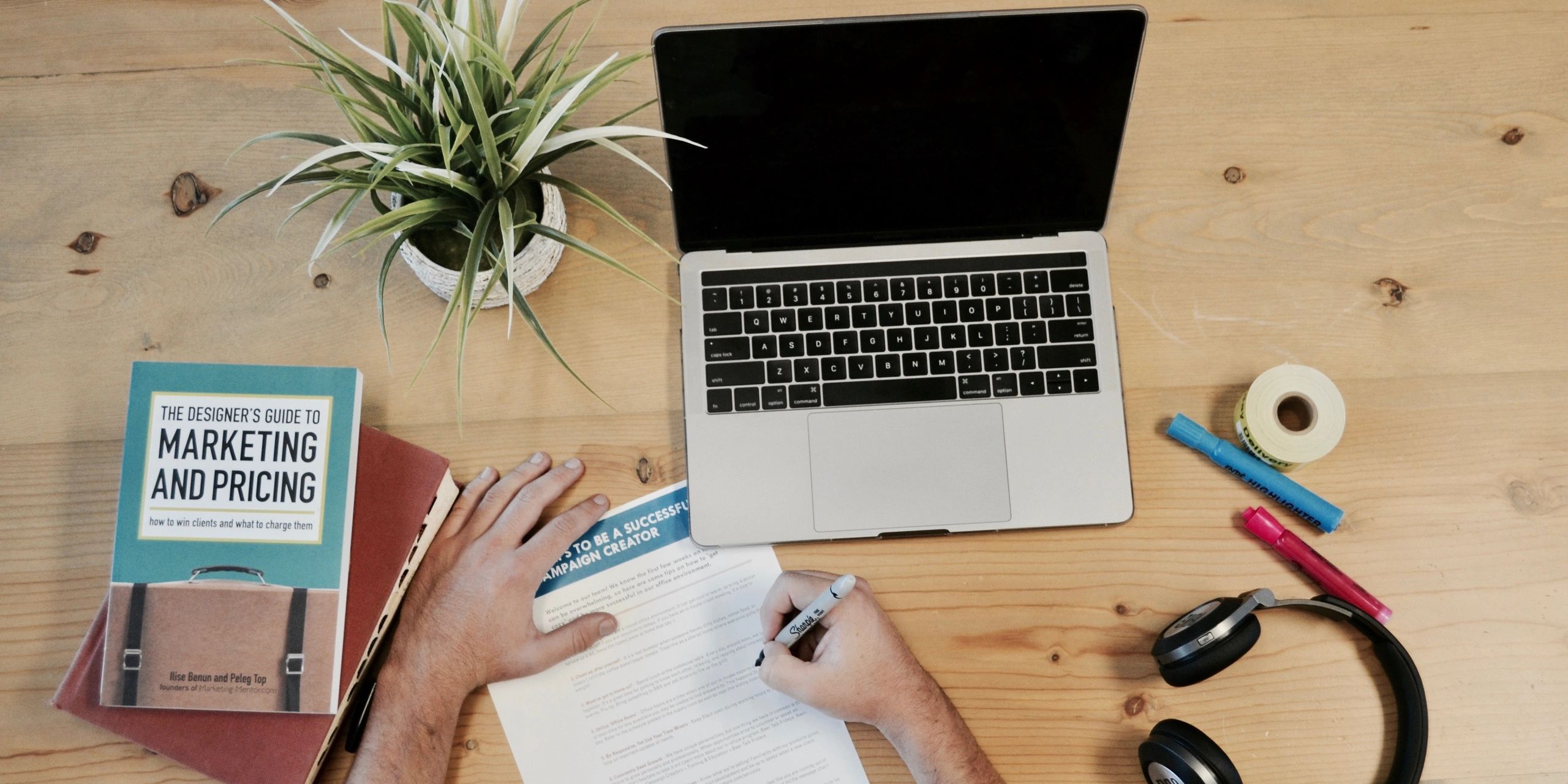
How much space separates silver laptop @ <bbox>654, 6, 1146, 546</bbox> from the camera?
0.86 meters

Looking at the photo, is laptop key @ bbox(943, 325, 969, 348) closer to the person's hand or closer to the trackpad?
the trackpad

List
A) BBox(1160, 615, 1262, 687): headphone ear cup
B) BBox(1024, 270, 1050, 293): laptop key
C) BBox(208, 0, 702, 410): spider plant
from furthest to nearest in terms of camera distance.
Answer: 1. BBox(1024, 270, 1050, 293): laptop key
2. BBox(1160, 615, 1262, 687): headphone ear cup
3. BBox(208, 0, 702, 410): spider plant

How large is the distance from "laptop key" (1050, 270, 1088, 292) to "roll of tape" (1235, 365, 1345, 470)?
0.18m

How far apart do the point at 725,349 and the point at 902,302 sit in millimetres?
171

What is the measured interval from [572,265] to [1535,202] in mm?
962

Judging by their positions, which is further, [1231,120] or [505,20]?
[1231,120]

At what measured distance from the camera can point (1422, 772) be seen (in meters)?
0.86

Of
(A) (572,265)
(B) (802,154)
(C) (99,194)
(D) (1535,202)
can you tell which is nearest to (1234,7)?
(D) (1535,202)

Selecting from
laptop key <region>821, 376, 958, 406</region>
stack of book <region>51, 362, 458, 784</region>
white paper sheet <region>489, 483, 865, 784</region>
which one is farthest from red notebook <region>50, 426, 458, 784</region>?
laptop key <region>821, 376, 958, 406</region>

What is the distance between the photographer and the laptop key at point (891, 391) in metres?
0.90

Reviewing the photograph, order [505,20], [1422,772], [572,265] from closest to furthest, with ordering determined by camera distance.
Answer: [505,20] → [1422,772] → [572,265]

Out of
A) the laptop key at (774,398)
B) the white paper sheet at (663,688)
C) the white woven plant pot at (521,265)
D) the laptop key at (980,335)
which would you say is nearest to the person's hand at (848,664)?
the white paper sheet at (663,688)

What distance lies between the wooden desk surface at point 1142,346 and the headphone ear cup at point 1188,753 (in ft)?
0.19

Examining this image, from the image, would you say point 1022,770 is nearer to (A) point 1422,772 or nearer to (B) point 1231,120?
(A) point 1422,772
